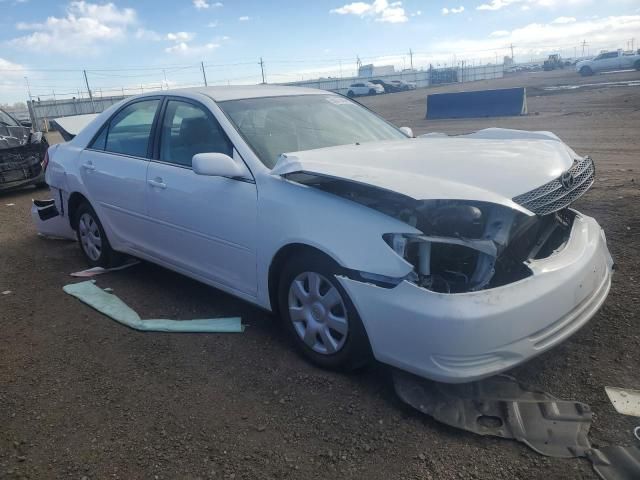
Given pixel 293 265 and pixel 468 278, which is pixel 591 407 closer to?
pixel 468 278

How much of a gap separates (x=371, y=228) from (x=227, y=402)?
121 centimetres

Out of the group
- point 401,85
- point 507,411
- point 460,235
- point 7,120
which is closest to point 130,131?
point 460,235

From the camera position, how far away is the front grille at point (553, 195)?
2.65 meters

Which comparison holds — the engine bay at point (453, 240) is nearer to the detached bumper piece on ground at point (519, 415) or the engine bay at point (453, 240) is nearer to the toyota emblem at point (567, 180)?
the toyota emblem at point (567, 180)

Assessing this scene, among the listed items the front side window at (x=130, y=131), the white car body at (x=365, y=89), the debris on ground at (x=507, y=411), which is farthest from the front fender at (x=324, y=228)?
the white car body at (x=365, y=89)

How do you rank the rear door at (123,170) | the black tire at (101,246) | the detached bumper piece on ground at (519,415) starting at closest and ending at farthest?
1. the detached bumper piece on ground at (519,415)
2. the rear door at (123,170)
3. the black tire at (101,246)

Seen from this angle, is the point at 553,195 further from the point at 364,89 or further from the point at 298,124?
the point at 364,89

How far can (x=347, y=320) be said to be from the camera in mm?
2812

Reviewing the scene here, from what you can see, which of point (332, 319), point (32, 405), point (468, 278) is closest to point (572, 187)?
point (468, 278)

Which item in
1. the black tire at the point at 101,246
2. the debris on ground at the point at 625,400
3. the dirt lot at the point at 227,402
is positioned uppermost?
the black tire at the point at 101,246

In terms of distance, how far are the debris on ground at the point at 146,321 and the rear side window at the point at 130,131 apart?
1209mm

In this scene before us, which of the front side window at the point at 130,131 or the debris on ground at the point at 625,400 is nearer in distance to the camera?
the debris on ground at the point at 625,400

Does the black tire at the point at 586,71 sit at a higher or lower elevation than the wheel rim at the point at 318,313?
lower

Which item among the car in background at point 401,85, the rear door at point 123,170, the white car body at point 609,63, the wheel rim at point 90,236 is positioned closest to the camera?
the rear door at point 123,170
